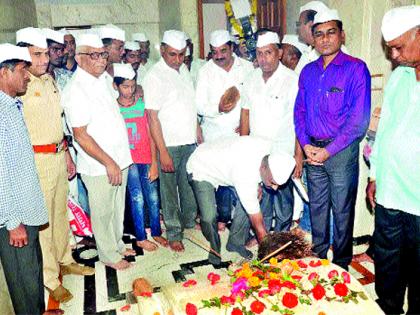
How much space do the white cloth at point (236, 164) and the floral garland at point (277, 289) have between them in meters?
0.91

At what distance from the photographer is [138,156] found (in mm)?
3785

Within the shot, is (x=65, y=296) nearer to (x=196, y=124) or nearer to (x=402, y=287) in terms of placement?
(x=196, y=124)

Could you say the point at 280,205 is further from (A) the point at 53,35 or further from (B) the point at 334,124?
(A) the point at 53,35

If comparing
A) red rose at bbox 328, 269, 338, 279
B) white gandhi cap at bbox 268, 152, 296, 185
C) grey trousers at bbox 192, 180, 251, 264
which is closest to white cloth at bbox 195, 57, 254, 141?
grey trousers at bbox 192, 180, 251, 264

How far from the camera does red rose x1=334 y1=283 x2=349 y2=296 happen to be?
72.9 inches

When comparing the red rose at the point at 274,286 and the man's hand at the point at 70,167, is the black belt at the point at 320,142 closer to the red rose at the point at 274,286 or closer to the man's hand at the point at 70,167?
the red rose at the point at 274,286

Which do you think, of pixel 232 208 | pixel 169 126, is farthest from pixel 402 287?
pixel 169 126

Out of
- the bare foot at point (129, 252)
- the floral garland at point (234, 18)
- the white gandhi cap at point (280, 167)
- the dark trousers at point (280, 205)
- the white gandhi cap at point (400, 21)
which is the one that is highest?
the floral garland at point (234, 18)

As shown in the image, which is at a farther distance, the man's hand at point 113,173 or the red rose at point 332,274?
the man's hand at point 113,173

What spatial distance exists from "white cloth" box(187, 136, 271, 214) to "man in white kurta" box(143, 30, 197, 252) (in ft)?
1.81

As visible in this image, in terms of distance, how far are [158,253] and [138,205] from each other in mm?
479

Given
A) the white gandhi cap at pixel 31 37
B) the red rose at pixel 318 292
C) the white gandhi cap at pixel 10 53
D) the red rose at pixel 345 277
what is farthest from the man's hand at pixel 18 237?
the red rose at pixel 345 277

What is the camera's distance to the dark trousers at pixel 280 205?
3723 mm

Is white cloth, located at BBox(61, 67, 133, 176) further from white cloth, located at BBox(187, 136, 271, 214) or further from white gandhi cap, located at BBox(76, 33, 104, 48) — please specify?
white cloth, located at BBox(187, 136, 271, 214)
